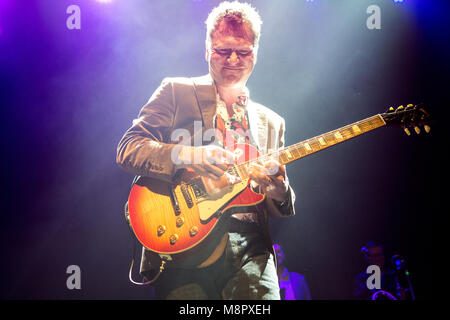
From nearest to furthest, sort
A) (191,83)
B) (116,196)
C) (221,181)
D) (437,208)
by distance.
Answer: (221,181)
(191,83)
(116,196)
(437,208)

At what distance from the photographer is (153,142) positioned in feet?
7.52

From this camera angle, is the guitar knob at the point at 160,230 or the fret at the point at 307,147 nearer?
the guitar knob at the point at 160,230

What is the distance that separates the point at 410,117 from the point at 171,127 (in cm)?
191

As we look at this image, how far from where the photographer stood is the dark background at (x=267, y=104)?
2896mm

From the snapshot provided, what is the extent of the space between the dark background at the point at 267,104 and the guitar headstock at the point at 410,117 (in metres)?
0.98

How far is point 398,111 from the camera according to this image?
7.59 feet

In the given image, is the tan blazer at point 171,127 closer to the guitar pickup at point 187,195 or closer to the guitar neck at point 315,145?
the guitar pickup at point 187,195

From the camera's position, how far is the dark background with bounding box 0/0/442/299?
2896 mm

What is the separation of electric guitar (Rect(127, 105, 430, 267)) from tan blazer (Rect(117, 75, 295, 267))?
15cm

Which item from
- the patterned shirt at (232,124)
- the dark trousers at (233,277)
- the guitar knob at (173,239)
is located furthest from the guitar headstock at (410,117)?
the guitar knob at (173,239)

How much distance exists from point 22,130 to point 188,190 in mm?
2103

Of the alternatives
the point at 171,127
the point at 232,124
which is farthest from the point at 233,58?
the point at 171,127
